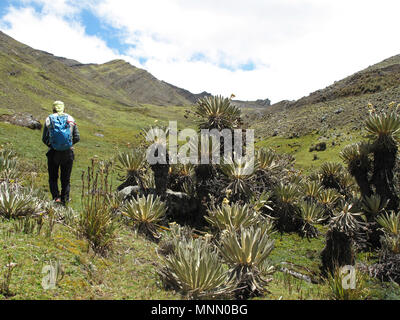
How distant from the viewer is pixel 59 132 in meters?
6.38

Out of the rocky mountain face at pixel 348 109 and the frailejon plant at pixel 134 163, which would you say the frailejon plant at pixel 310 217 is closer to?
the frailejon plant at pixel 134 163

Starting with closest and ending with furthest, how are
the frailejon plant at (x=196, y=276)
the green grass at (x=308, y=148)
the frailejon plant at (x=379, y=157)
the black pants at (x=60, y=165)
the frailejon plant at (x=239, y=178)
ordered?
1. the frailejon plant at (x=196, y=276)
2. the black pants at (x=60, y=165)
3. the frailejon plant at (x=379, y=157)
4. the frailejon plant at (x=239, y=178)
5. the green grass at (x=308, y=148)

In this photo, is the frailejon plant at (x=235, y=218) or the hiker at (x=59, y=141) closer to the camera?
the frailejon plant at (x=235, y=218)

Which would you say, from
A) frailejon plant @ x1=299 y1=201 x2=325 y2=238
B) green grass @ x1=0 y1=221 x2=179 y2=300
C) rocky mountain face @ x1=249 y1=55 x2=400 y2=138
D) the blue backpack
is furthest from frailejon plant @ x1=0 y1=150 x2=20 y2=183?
rocky mountain face @ x1=249 y1=55 x2=400 y2=138

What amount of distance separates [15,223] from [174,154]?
173 inches

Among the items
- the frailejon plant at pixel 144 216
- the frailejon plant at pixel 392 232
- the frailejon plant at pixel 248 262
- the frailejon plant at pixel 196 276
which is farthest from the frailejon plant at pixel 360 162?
the frailejon plant at pixel 196 276

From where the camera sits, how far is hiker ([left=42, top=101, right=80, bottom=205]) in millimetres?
6385

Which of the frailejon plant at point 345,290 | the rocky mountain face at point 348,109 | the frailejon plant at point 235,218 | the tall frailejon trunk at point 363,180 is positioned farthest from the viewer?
the rocky mountain face at point 348,109

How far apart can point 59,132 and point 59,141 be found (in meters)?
0.21

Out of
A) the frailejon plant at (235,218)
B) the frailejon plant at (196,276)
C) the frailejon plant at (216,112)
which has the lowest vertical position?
the frailejon plant at (196,276)

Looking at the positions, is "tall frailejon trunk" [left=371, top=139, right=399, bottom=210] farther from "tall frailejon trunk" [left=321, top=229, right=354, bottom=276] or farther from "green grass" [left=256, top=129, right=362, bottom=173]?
"green grass" [left=256, top=129, right=362, bottom=173]

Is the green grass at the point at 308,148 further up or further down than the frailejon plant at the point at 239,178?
further up

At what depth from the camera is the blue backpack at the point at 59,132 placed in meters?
6.36
